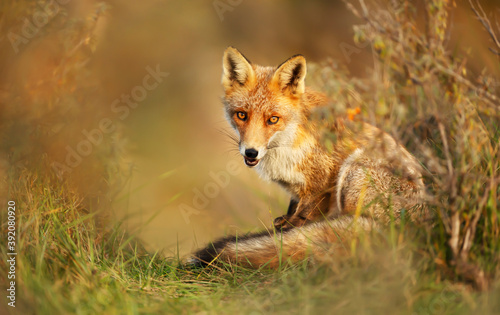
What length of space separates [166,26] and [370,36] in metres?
6.58

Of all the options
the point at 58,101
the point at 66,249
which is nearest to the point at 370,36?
the point at 66,249

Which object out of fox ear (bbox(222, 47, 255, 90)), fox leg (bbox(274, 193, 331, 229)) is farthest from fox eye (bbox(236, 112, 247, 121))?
fox leg (bbox(274, 193, 331, 229))

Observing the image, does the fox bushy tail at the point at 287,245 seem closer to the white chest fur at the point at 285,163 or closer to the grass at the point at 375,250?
the grass at the point at 375,250

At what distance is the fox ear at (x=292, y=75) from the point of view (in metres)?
3.54

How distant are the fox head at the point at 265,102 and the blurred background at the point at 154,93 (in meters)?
0.45

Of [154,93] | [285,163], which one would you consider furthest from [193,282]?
[154,93]

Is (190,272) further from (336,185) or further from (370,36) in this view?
(370,36)

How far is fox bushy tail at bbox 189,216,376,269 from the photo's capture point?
2.81 meters

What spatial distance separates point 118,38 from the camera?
7.84 m

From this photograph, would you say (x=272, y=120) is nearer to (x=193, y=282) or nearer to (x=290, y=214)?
(x=290, y=214)

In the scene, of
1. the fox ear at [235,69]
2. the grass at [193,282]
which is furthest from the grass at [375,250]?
the fox ear at [235,69]

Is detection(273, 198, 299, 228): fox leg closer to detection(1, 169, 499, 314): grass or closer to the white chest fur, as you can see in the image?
the white chest fur

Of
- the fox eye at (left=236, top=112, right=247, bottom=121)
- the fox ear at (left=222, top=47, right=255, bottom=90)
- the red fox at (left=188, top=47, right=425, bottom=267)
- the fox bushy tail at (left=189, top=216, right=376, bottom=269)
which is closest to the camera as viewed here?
the fox bushy tail at (left=189, top=216, right=376, bottom=269)

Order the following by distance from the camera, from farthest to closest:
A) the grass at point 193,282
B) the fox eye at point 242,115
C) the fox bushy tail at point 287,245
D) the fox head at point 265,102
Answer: the fox eye at point 242,115, the fox head at point 265,102, the fox bushy tail at point 287,245, the grass at point 193,282
